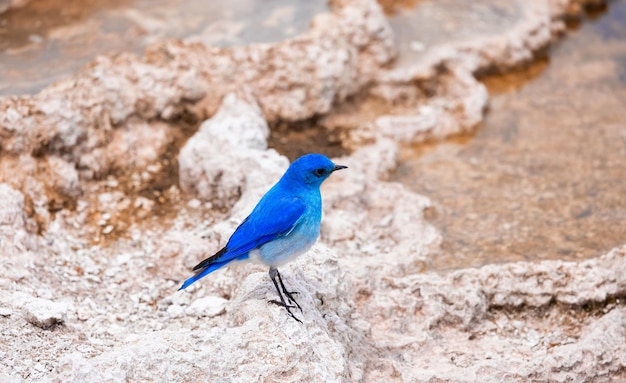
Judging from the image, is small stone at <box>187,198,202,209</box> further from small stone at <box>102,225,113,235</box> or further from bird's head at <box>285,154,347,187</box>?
bird's head at <box>285,154,347,187</box>

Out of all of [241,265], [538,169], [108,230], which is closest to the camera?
[241,265]

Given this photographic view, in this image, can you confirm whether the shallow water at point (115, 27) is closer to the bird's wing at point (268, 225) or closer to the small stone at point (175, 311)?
the small stone at point (175, 311)

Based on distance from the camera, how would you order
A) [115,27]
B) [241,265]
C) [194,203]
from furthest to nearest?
[115,27] < [194,203] < [241,265]

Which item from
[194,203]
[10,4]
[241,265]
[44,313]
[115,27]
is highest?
[10,4]

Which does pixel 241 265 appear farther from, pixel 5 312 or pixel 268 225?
pixel 5 312

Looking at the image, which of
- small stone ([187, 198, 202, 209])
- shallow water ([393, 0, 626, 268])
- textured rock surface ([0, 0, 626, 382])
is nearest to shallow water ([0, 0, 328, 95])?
textured rock surface ([0, 0, 626, 382])

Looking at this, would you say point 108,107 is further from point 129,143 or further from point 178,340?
point 178,340

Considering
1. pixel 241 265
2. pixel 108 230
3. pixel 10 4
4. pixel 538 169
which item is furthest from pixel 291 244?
pixel 10 4

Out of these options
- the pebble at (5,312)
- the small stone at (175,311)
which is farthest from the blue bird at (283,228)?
the pebble at (5,312)
